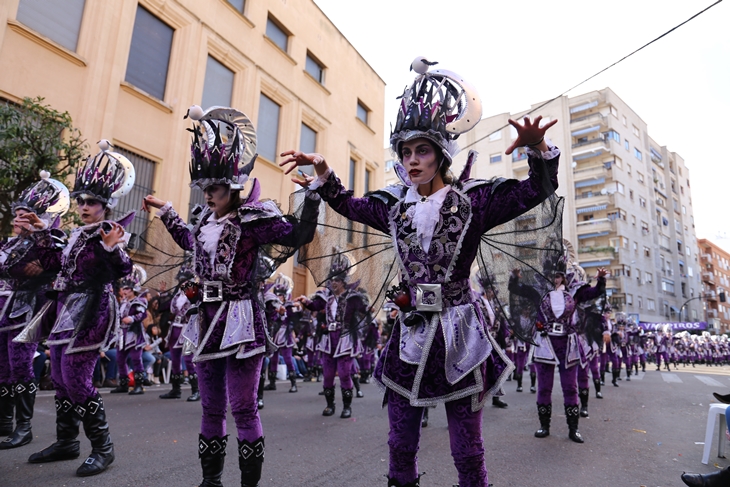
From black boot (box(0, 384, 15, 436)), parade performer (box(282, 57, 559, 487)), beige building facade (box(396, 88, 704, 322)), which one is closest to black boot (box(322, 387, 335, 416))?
black boot (box(0, 384, 15, 436))

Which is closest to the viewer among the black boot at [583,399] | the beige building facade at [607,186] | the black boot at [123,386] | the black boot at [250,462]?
the black boot at [250,462]

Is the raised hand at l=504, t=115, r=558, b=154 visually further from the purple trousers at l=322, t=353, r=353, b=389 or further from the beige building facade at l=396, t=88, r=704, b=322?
the beige building facade at l=396, t=88, r=704, b=322

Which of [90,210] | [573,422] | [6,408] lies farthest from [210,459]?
[573,422]

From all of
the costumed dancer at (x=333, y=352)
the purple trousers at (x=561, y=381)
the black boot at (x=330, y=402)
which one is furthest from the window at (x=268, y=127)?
the purple trousers at (x=561, y=381)

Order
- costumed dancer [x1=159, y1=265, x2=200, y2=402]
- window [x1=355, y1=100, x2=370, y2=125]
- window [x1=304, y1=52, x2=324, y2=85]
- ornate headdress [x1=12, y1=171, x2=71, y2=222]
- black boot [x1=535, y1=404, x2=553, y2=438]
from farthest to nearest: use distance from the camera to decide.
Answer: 1. window [x1=355, y1=100, x2=370, y2=125]
2. window [x1=304, y1=52, x2=324, y2=85]
3. costumed dancer [x1=159, y1=265, x2=200, y2=402]
4. black boot [x1=535, y1=404, x2=553, y2=438]
5. ornate headdress [x1=12, y1=171, x2=71, y2=222]

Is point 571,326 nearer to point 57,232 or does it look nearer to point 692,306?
point 57,232

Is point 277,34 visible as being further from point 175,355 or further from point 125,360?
point 175,355

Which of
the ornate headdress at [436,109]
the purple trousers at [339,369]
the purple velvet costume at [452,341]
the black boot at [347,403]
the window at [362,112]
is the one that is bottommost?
the black boot at [347,403]

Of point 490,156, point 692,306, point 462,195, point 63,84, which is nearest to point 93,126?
point 63,84

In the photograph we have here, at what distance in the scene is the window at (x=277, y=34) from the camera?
19094 millimetres

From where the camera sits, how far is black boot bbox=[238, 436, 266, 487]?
3.05 metres

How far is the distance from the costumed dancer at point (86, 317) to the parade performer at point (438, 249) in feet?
7.42

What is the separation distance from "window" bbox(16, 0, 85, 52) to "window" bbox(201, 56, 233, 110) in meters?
4.19

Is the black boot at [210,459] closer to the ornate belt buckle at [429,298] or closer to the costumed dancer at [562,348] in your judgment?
the ornate belt buckle at [429,298]
